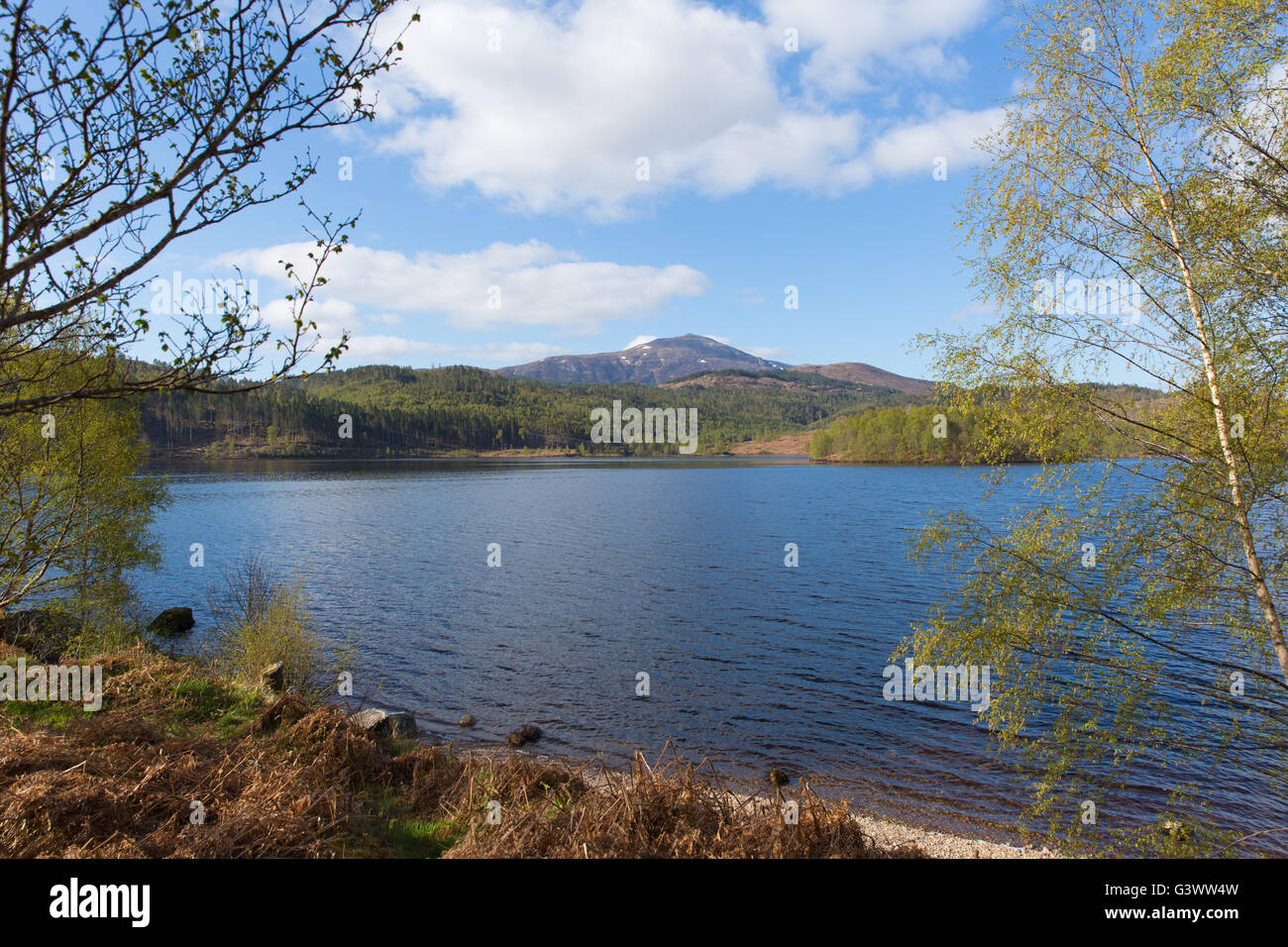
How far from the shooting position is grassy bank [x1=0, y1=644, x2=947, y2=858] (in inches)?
266

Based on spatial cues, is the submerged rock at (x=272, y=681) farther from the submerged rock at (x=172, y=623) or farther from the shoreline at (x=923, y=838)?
the submerged rock at (x=172, y=623)

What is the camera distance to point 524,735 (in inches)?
701

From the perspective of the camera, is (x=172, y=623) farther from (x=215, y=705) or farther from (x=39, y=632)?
(x=215, y=705)

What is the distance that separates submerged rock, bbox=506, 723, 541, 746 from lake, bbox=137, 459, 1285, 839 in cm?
41

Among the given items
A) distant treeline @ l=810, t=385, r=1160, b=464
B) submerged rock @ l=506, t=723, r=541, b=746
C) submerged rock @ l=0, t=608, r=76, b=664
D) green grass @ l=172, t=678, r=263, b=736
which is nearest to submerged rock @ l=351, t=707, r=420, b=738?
green grass @ l=172, t=678, r=263, b=736

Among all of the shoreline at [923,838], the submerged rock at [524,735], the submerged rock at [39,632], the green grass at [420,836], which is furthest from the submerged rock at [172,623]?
the green grass at [420,836]

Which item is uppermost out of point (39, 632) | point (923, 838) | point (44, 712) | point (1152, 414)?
point (1152, 414)

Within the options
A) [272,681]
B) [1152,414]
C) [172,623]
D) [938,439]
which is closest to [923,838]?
[1152,414]

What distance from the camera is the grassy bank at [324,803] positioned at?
266 inches

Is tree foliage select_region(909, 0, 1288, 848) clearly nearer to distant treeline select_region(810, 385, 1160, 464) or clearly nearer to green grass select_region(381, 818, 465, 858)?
distant treeline select_region(810, 385, 1160, 464)

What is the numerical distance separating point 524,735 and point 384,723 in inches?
180
